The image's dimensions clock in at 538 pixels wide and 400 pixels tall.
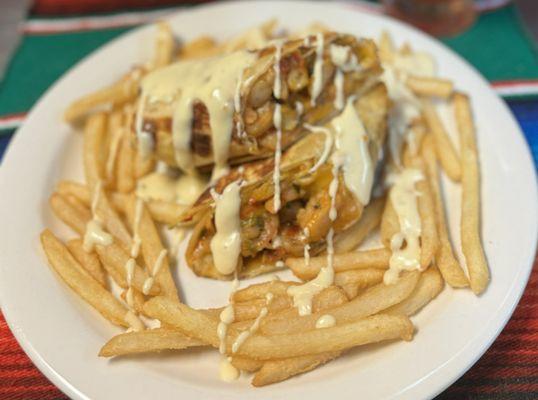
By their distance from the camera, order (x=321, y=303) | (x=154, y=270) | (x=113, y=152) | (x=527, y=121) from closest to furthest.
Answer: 1. (x=321, y=303)
2. (x=154, y=270)
3. (x=113, y=152)
4. (x=527, y=121)

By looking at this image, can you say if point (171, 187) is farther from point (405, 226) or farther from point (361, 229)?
point (405, 226)

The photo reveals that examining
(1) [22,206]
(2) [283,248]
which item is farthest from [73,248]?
(2) [283,248]

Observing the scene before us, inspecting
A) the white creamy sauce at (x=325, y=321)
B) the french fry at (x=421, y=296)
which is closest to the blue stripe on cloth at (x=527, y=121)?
the french fry at (x=421, y=296)

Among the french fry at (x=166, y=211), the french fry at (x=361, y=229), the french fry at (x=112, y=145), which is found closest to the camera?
the french fry at (x=361, y=229)

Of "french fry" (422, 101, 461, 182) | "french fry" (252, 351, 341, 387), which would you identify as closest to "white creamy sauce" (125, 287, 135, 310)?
"french fry" (252, 351, 341, 387)

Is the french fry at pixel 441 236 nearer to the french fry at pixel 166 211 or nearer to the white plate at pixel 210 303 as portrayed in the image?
the white plate at pixel 210 303

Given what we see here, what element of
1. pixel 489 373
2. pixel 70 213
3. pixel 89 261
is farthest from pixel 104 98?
pixel 489 373
